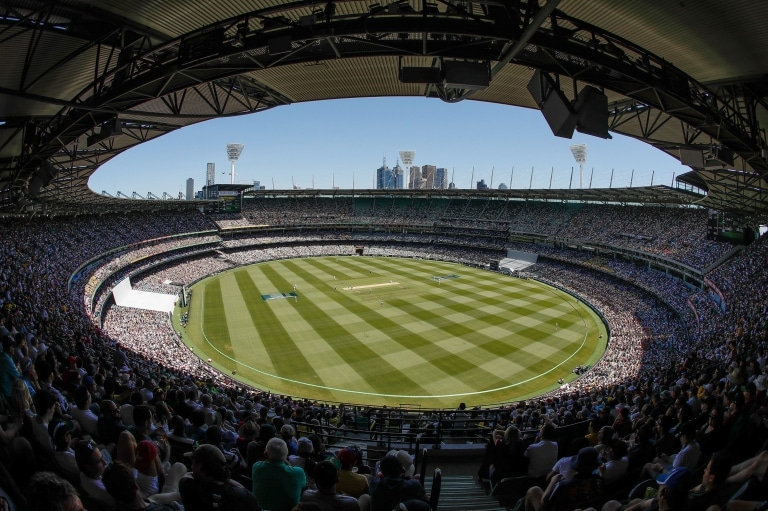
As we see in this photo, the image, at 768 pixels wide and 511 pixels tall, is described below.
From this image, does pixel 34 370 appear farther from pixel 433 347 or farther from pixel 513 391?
pixel 433 347

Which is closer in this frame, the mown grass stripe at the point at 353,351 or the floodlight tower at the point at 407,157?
the mown grass stripe at the point at 353,351

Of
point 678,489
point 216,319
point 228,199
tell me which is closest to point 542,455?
point 678,489


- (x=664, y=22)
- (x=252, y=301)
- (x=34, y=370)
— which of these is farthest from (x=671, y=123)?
(x=252, y=301)

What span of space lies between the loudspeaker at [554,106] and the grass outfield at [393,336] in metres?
17.9

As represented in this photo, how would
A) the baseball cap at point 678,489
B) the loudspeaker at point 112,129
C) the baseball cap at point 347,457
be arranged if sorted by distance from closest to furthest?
the baseball cap at point 678,489
the baseball cap at point 347,457
the loudspeaker at point 112,129

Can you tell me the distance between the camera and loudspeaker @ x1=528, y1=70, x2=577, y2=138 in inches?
352

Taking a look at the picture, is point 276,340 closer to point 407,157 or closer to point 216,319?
point 216,319

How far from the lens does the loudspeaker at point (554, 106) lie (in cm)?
895

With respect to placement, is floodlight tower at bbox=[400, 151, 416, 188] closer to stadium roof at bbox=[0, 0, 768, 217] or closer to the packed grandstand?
the packed grandstand

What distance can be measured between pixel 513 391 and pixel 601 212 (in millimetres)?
45009

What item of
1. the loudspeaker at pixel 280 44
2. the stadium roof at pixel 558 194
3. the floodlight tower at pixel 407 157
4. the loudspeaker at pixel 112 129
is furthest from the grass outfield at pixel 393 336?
the floodlight tower at pixel 407 157

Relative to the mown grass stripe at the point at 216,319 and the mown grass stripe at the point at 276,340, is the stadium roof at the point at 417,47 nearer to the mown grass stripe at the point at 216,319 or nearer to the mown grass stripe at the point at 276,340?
the mown grass stripe at the point at 276,340

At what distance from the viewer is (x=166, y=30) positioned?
977 cm

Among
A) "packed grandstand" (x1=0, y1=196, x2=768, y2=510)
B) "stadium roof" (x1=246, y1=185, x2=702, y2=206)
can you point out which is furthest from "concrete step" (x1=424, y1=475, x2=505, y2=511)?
"stadium roof" (x1=246, y1=185, x2=702, y2=206)
